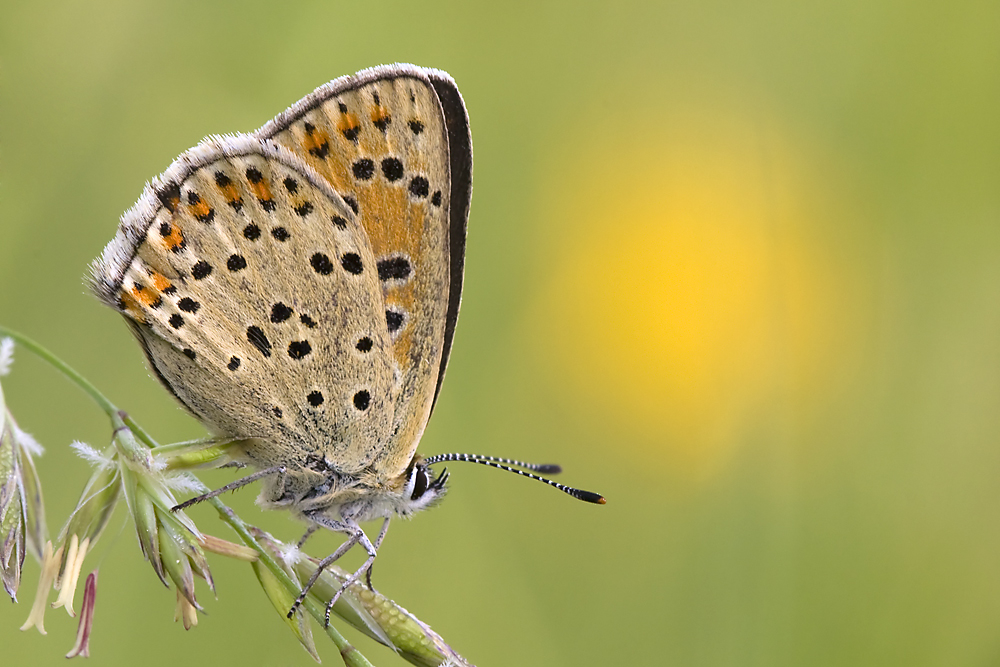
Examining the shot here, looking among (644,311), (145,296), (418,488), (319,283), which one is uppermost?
(644,311)

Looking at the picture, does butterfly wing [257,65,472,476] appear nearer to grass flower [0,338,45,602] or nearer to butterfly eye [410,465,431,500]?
butterfly eye [410,465,431,500]

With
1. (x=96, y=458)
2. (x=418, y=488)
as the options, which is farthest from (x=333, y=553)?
(x=96, y=458)

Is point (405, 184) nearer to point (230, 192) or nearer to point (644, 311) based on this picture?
point (230, 192)

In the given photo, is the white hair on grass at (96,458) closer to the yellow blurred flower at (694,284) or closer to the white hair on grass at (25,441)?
the white hair on grass at (25,441)

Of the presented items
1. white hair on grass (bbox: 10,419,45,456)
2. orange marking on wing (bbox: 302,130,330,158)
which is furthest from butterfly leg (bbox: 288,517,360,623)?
orange marking on wing (bbox: 302,130,330,158)

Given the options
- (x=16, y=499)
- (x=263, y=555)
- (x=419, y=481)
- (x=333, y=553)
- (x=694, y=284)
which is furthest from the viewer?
(x=694, y=284)

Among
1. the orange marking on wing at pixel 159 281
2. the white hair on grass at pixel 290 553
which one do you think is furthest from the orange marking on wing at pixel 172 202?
the white hair on grass at pixel 290 553

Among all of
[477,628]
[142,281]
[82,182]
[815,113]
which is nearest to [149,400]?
[82,182]
